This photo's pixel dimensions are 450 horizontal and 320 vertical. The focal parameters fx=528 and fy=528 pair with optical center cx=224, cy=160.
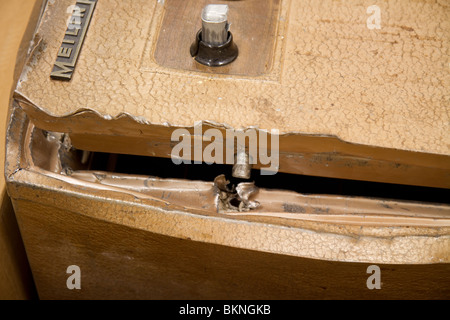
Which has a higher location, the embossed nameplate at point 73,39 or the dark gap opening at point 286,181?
the embossed nameplate at point 73,39

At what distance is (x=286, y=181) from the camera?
129 centimetres

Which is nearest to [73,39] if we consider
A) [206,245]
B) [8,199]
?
[8,199]

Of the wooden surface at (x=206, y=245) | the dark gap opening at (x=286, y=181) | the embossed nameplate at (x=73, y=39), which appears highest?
the embossed nameplate at (x=73, y=39)

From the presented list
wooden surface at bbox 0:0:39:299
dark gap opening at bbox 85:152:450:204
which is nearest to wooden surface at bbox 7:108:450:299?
wooden surface at bbox 0:0:39:299

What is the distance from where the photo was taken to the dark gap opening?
1266 millimetres

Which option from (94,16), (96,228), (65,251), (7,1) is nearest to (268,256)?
(96,228)

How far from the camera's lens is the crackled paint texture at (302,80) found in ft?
3.22

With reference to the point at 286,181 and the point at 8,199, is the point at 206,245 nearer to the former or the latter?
the point at 286,181

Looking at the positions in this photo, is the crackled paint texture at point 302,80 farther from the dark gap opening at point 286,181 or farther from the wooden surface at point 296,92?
the dark gap opening at point 286,181

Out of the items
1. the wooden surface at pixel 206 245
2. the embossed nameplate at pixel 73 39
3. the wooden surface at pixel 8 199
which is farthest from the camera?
the wooden surface at pixel 8 199

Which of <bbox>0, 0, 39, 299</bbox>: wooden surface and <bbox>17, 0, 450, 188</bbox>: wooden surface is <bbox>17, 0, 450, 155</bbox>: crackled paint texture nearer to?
<bbox>17, 0, 450, 188</bbox>: wooden surface

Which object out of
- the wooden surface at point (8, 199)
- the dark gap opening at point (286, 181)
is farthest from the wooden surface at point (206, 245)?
the dark gap opening at point (286, 181)

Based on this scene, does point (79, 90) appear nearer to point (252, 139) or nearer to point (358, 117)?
point (252, 139)

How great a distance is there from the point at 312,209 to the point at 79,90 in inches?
20.1
